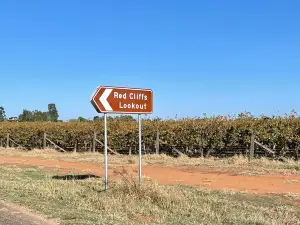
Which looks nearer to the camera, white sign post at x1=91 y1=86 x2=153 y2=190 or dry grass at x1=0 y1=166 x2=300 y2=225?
dry grass at x1=0 y1=166 x2=300 y2=225

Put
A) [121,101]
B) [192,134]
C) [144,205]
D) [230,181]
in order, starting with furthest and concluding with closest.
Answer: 1. [192,134]
2. [230,181]
3. [121,101]
4. [144,205]

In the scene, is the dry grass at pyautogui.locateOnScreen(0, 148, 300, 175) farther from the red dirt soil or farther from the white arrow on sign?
the white arrow on sign

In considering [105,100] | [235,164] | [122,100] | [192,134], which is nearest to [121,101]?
[122,100]

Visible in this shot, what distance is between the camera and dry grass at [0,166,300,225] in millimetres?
8969

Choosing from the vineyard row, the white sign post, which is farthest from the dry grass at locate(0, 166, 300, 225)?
the vineyard row

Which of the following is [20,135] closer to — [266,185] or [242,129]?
[242,129]

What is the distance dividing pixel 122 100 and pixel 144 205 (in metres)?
2.95

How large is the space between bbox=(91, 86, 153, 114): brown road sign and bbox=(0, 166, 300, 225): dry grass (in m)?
1.78

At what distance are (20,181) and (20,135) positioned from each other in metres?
28.9

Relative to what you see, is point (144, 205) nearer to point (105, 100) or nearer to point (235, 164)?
point (105, 100)

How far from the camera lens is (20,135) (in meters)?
42.8

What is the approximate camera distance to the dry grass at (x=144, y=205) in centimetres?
897

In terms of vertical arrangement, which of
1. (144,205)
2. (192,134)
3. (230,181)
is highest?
(192,134)

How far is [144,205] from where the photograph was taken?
33.9ft
